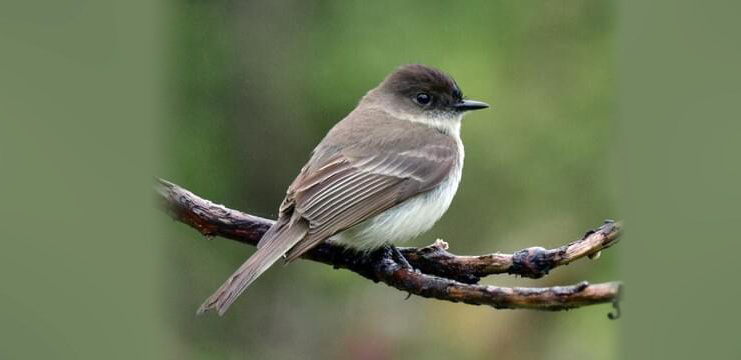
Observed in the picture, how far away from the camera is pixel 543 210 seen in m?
4.75

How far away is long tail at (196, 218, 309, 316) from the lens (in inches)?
95.6

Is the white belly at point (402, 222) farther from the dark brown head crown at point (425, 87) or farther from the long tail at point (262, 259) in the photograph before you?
the dark brown head crown at point (425, 87)

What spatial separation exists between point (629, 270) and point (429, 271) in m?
1.55

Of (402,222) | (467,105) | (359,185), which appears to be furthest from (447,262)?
(467,105)

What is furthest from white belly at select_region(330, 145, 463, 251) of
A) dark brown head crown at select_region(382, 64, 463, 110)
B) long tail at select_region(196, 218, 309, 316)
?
dark brown head crown at select_region(382, 64, 463, 110)

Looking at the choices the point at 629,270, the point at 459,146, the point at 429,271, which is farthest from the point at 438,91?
the point at 629,270

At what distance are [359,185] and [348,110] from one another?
2068mm

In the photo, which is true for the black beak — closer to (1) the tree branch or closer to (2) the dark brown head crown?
(2) the dark brown head crown

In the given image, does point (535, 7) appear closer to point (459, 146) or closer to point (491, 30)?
point (491, 30)

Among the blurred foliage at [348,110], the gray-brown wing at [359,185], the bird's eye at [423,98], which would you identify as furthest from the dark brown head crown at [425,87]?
the blurred foliage at [348,110]

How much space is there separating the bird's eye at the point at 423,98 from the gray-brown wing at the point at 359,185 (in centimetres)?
22

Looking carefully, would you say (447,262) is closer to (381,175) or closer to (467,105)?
(381,175)

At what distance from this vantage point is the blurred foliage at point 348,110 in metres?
4.46

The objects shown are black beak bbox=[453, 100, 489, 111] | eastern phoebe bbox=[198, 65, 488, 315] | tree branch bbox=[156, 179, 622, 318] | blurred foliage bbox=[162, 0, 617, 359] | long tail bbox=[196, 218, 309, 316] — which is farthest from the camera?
blurred foliage bbox=[162, 0, 617, 359]
